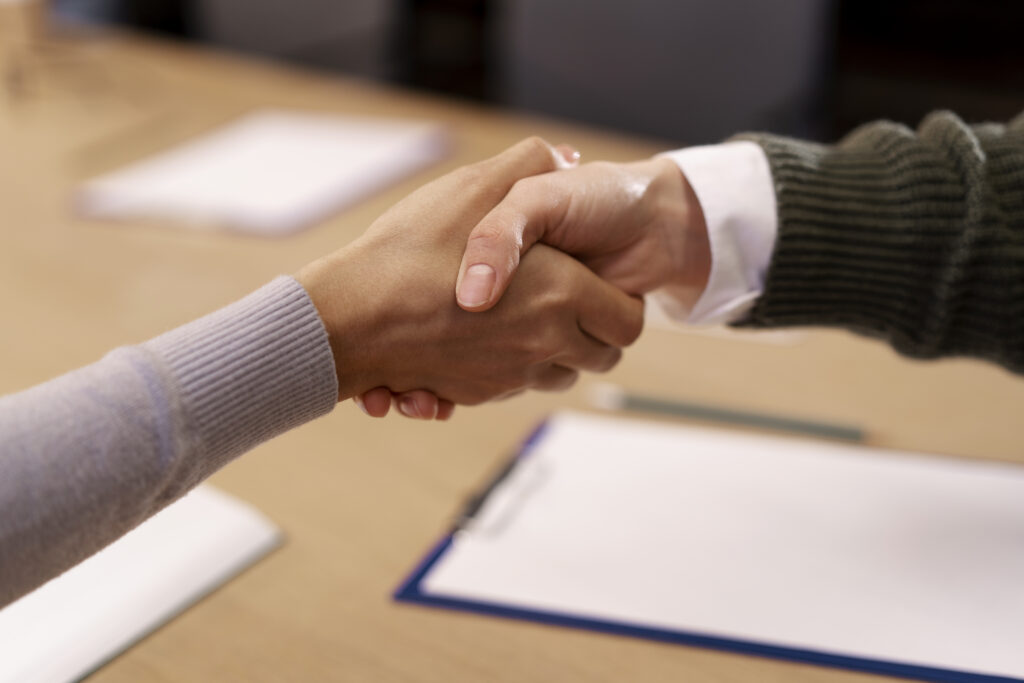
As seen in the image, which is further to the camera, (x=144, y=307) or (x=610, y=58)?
(x=610, y=58)

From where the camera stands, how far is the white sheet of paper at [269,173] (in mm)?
1294

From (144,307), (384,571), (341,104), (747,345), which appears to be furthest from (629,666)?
(341,104)

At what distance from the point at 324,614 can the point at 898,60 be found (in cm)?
251

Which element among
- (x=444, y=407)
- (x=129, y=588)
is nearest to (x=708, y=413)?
(x=444, y=407)

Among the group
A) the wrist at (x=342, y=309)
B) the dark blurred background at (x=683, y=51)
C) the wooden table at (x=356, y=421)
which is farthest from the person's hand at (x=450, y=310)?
the dark blurred background at (x=683, y=51)

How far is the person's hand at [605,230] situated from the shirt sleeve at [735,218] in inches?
0.9

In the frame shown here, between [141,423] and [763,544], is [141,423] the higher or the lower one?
the higher one

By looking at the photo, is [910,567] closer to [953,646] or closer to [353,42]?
[953,646]

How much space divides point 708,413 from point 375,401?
1.00ft

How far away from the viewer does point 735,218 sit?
766 millimetres

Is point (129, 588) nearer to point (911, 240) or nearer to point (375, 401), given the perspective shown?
point (375, 401)

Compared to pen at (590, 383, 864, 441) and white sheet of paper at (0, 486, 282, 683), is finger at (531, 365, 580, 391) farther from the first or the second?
white sheet of paper at (0, 486, 282, 683)

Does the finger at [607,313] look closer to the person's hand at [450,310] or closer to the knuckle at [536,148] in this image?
the person's hand at [450,310]

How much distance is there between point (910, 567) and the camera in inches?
26.9
